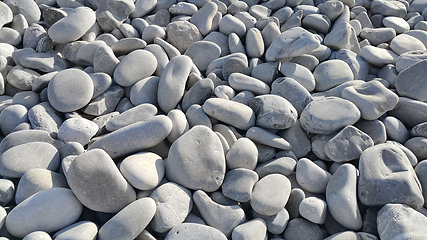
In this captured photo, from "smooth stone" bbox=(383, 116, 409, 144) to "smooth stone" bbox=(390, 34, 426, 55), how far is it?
3.11 feet

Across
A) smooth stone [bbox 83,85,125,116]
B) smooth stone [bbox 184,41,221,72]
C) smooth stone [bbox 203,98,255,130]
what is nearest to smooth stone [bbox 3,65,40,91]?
smooth stone [bbox 83,85,125,116]

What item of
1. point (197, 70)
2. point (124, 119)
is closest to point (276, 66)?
point (197, 70)

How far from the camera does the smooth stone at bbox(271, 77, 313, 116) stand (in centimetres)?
215

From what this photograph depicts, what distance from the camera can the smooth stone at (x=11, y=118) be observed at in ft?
6.55

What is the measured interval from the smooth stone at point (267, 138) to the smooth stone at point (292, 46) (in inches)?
29.5

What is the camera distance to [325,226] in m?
1.64

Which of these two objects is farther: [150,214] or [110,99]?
[110,99]

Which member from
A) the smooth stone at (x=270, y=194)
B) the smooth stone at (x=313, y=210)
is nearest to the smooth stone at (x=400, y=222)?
the smooth stone at (x=313, y=210)

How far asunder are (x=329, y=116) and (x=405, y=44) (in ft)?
4.54

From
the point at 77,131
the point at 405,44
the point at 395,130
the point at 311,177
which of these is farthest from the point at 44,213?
the point at 405,44

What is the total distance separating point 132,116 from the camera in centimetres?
197

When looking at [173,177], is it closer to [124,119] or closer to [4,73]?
[124,119]

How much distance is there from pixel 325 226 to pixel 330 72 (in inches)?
48.3

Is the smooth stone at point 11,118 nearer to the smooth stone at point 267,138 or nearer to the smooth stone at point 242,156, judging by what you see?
the smooth stone at point 242,156
